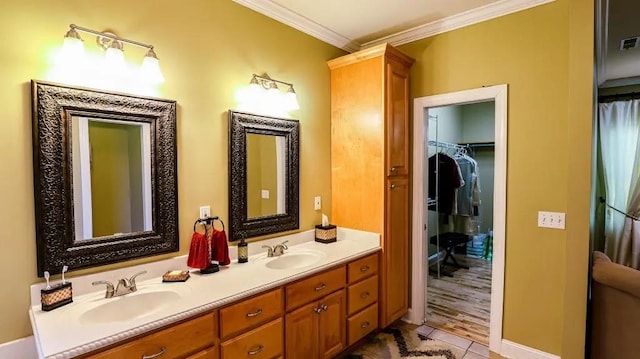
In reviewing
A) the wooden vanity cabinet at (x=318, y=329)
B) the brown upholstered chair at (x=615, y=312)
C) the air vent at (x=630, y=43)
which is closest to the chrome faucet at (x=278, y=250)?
the wooden vanity cabinet at (x=318, y=329)

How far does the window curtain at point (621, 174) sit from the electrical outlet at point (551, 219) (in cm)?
255

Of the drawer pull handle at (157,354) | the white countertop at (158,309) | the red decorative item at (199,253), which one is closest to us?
the white countertop at (158,309)

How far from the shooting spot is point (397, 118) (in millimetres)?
2791

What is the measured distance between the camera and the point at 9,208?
142 centimetres

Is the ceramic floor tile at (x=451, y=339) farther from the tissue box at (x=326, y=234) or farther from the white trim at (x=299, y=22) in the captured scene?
the white trim at (x=299, y=22)

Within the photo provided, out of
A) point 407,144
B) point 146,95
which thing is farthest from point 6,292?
point 407,144

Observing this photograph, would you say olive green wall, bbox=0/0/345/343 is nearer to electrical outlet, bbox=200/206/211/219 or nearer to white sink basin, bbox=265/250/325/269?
electrical outlet, bbox=200/206/211/219

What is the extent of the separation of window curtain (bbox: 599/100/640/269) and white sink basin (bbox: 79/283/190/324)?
16.3 feet

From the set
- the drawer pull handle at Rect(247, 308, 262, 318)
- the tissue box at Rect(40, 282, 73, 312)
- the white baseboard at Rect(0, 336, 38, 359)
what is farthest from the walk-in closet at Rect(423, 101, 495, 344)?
the white baseboard at Rect(0, 336, 38, 359)

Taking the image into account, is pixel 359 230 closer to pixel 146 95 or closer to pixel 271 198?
pixel 271 198

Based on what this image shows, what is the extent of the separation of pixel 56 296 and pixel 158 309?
1.48 feet

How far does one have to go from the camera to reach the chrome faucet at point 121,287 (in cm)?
160

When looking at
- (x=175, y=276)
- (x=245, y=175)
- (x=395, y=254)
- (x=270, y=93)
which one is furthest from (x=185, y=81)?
(x=395, y=254)

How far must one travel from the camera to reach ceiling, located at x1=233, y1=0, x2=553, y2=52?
94.3 inches
